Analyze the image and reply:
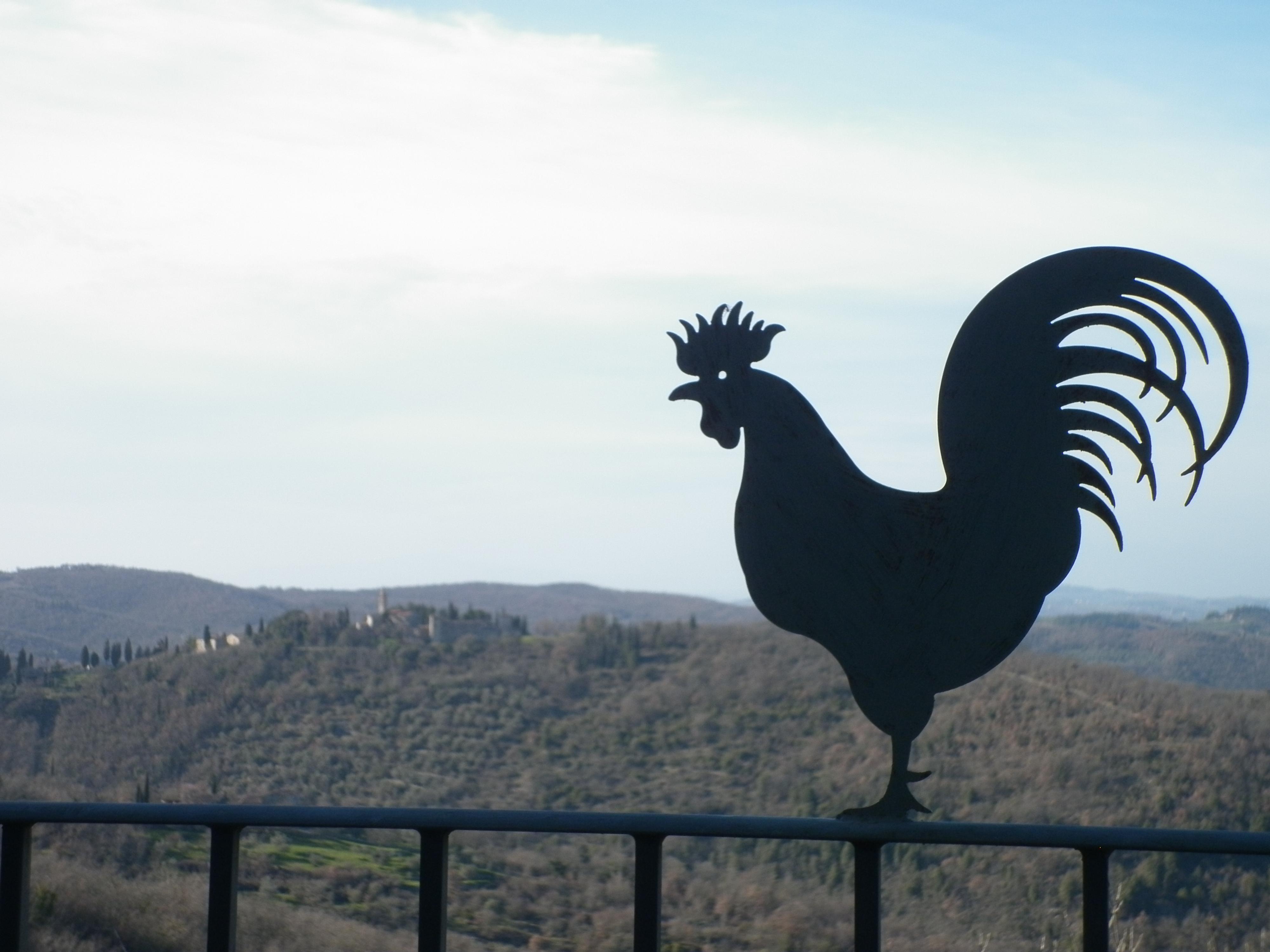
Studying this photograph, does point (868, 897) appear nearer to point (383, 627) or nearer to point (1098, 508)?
point (1098, 508)

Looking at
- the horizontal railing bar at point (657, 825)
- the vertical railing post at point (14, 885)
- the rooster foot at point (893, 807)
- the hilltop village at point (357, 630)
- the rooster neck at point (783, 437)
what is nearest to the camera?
the horizontal railing bar at point (657, 825)

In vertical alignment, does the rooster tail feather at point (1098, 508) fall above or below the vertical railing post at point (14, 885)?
above

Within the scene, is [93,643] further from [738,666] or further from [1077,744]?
[1077,744]

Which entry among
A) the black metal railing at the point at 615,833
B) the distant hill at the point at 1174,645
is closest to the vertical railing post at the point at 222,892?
the black metal railing at the point at 615,833

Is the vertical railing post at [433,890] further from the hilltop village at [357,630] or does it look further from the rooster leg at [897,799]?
the hilltop village at [357,630]

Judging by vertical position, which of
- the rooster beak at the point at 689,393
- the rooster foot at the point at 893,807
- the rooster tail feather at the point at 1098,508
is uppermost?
the rooster beak at the point at 689,393

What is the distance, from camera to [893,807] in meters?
2.81

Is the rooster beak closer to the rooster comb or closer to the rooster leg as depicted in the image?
the rooster comb

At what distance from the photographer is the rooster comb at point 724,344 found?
9.84 ft

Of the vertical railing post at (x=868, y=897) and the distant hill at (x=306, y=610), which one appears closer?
the vertical railing post at (x=868, y=897)

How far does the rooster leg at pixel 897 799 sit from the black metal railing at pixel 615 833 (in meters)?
0.03

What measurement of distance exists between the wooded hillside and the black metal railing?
6605 millimetres

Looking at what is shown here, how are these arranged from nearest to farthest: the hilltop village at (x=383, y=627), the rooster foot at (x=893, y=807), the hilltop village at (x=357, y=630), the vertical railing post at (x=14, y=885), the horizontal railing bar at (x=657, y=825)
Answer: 1. the horizontal railing bar at (x=657, y=825)
2. the rooster foot at (x=893, y=807)
3. the vertical railing post at (x=14, y=885)
4. the hilltop village at (x=357, y=630)
5. the hilltop village at (x=383, y=627)

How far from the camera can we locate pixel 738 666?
131 ft
